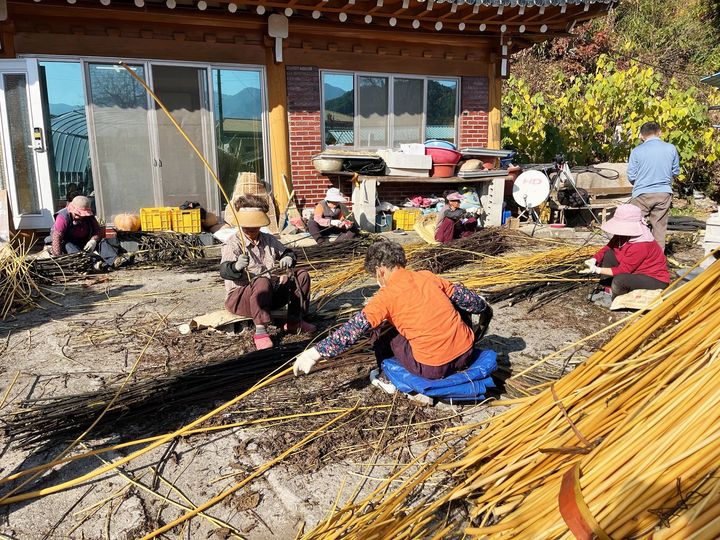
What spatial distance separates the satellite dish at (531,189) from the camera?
29.2 ft

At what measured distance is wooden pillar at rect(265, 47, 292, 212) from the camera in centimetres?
826

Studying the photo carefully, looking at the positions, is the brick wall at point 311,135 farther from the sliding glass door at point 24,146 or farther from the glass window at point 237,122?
the sliding glass door at point 24,146

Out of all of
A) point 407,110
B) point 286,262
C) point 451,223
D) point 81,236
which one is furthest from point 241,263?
point 407,110

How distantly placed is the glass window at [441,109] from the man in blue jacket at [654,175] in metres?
3.86

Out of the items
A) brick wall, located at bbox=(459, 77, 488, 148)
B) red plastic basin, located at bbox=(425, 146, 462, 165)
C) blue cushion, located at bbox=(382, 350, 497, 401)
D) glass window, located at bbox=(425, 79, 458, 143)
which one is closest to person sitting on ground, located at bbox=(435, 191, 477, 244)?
red plastic basin, located at bbox=(425, 146, 462, 165)

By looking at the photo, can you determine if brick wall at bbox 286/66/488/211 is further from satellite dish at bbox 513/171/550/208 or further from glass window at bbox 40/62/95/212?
glass window at bbox 40/62/95/212

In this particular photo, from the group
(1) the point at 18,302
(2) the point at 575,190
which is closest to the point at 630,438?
(1) the point at 18,302

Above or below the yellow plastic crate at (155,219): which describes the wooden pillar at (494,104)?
above

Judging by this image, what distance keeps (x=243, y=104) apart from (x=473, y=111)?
154 inches

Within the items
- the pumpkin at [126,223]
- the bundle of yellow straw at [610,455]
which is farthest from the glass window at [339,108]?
the bundle of yellow straw at [610,455]

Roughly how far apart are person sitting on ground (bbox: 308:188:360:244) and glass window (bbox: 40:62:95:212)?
3.07m

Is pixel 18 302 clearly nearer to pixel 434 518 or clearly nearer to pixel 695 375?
pixel 434 518

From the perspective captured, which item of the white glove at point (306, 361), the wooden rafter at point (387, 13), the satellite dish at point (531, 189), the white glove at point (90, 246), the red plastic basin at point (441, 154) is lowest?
the white glove at point (306, 361)

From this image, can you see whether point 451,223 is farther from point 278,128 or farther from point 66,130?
point 66,130
